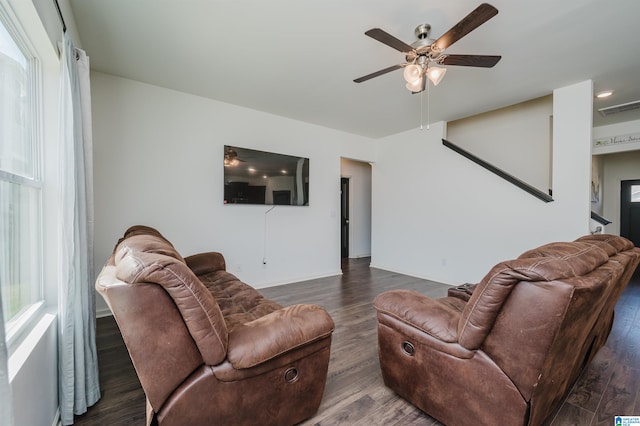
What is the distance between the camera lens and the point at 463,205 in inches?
165

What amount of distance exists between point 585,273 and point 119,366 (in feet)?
9.70

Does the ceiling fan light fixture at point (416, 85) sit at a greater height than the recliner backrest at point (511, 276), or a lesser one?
greater

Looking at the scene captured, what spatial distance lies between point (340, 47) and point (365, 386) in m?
2.79

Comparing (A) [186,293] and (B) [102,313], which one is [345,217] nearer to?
(B) [102,313]

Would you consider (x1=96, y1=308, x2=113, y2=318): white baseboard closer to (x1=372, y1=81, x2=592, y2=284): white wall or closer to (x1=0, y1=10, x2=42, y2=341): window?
(x1=0, y1=10, x2=42, y2=341): window

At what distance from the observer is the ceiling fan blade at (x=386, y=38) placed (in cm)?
170

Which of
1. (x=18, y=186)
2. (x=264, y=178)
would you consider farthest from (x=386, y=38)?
(x=264, y=178)

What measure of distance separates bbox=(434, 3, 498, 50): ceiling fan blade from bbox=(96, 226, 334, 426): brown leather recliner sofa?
198 cm

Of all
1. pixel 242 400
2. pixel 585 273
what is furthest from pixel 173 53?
pixel 585 273

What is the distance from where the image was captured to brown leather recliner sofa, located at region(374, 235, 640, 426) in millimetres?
1037

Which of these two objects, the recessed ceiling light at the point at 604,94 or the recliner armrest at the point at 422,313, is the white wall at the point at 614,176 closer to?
the recessed ceiling light at the point at 604,94

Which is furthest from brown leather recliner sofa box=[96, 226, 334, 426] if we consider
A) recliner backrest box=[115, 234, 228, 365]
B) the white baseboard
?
the white baseboard

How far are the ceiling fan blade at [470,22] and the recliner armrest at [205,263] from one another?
2.86 meters

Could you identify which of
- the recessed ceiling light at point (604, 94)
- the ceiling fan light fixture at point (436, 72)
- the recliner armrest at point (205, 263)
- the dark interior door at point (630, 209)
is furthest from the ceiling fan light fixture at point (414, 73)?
the dark interior door at point (630, 209)
